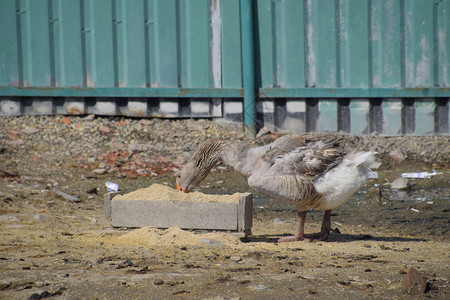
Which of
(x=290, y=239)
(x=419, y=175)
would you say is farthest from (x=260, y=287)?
(x=419, y=175)

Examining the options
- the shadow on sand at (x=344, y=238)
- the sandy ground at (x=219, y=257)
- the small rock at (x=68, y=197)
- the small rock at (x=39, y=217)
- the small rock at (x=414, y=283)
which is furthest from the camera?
the small rock at (x=68, y=197)

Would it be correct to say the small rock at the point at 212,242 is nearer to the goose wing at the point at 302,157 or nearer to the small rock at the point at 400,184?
the goose wing at the point at 302,157

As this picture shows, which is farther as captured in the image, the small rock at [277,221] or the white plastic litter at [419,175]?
the white plastic litter at [419,175]

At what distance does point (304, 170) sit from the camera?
5984mm

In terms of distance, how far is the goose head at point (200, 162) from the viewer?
646 cm

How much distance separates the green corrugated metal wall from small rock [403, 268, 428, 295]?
225 inches

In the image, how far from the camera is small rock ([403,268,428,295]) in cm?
425

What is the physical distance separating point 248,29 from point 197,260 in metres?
5.44

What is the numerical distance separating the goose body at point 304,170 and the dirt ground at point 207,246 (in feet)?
1.57

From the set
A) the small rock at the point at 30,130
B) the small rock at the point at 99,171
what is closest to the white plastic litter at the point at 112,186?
the small rock at the point at 99,171

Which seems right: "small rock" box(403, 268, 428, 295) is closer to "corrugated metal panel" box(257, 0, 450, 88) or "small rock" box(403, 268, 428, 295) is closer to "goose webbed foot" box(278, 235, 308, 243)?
"goose webbed foot" box(278, 235, 308, 243)

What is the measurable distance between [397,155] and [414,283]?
5.65 m

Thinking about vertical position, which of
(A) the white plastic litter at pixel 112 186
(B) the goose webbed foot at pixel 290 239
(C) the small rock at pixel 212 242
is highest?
(A) the white plastic litter at pixel 112 186

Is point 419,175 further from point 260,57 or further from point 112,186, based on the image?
point 112,186
